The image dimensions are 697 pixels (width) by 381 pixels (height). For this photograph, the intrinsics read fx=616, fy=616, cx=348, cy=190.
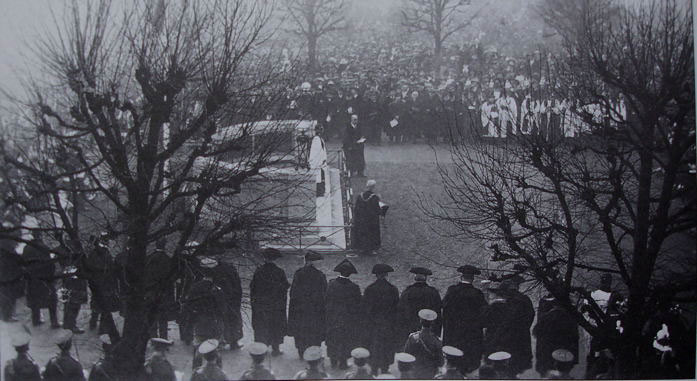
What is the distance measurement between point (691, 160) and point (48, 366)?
7.79 metres

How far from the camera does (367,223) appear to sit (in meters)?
11.3

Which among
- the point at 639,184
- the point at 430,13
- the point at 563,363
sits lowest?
the point at 563,363

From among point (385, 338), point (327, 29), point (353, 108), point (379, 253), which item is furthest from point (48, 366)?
point (353, 108)

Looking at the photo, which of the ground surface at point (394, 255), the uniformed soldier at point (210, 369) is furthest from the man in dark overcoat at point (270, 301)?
the uniformed soldier at point (210, 369)

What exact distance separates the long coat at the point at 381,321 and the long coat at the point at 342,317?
0.14 meters

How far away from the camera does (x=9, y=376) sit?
722cm

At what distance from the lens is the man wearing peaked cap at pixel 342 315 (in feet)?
28.2

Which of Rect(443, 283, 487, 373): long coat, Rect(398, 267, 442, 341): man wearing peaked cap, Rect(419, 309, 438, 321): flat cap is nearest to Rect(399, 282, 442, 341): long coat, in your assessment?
Rect(398, 267, 442, 341): man wearing peaked cap

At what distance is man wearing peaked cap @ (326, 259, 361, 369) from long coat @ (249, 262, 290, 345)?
709 millimetres

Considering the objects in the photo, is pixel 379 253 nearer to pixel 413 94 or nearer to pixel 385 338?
pixel 385 338

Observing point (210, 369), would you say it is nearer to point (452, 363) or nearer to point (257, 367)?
point (257, 367)

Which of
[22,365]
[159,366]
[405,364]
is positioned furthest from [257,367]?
[22,365]

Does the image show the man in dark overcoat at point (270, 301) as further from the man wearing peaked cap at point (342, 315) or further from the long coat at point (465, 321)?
the long coat at point (465, 321)

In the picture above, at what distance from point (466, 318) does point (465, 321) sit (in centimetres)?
5
